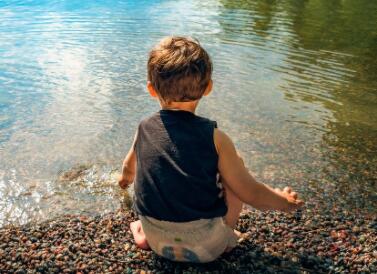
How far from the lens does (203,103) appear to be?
408 inches

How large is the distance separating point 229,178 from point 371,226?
Result: 2498 mm

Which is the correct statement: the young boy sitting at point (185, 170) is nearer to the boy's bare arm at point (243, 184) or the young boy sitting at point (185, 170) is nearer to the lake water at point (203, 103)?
the boy's bare arm at point (243, 184)

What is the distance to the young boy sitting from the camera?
3.98m

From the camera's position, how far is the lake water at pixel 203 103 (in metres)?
6.75

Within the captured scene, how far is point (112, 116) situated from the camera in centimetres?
955

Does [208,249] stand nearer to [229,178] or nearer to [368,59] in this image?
[229,178]

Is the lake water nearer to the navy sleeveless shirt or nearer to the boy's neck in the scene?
the navy sleeveless shirt

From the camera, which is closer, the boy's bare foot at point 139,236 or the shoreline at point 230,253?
the shoreline at point 230,253

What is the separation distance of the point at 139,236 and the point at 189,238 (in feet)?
2.75

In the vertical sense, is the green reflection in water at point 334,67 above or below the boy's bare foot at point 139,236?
below

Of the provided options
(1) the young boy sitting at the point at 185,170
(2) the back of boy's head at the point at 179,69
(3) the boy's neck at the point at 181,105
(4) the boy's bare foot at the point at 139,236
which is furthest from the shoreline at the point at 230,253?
(2) the back of boy's head at the point at 179,69

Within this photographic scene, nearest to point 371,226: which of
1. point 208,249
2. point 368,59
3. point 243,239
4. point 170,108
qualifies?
point 243,239

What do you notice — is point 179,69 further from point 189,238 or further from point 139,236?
point 139,236

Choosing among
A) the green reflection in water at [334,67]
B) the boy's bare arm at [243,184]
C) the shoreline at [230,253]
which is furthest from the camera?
the green reflection in water at [334,67]
